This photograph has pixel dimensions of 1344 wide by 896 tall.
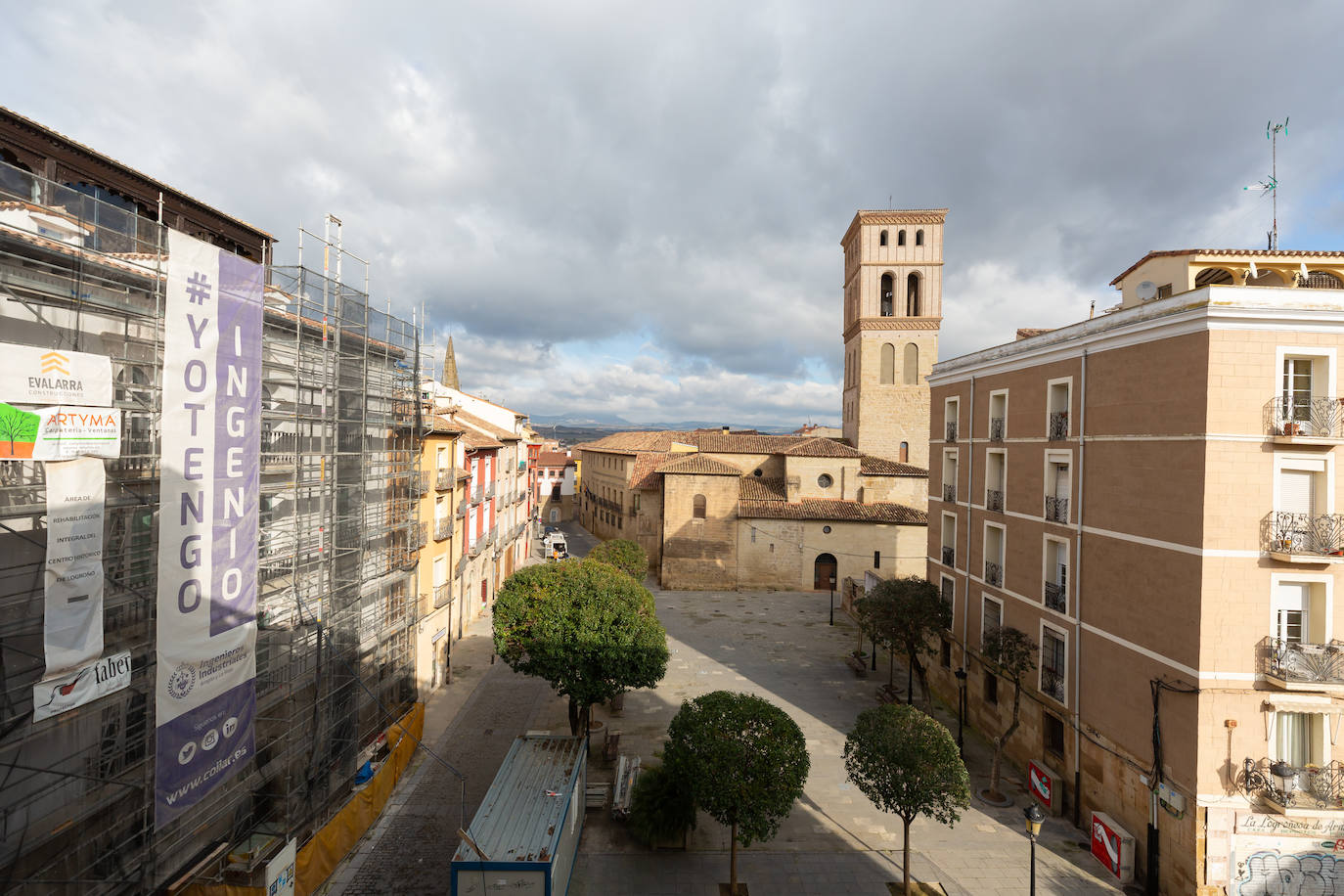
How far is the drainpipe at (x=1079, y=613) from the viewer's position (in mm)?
14969

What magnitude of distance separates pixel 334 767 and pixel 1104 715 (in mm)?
18438

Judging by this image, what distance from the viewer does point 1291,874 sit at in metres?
12.0

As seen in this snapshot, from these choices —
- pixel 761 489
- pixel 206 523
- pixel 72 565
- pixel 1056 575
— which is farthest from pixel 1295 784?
pixel 761 489

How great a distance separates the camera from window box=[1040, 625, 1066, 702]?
15695 mm

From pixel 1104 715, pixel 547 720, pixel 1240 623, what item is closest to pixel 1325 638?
pixel 1240 623

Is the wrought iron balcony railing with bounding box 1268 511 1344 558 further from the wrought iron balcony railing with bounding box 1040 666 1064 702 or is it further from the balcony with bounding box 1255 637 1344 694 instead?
the wrought iron balcony railing with bounding box 1040 666 1064 702

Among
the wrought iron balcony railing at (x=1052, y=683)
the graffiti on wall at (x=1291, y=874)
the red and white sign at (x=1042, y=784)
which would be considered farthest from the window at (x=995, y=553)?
the graffiti on wall at (x=1291, y=874)

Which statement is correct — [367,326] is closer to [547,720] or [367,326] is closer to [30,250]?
[30,250]

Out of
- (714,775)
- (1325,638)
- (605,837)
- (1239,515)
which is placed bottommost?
(605,837)

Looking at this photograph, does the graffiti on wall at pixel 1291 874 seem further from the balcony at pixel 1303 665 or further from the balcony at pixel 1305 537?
the balcony at pixel 1305 537

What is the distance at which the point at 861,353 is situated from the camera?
43750mm

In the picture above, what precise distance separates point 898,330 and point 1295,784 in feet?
115

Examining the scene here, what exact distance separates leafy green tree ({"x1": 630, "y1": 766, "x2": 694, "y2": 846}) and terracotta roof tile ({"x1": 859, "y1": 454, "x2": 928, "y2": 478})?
1162 inches

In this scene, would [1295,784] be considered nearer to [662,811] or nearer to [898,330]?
[662,811]
